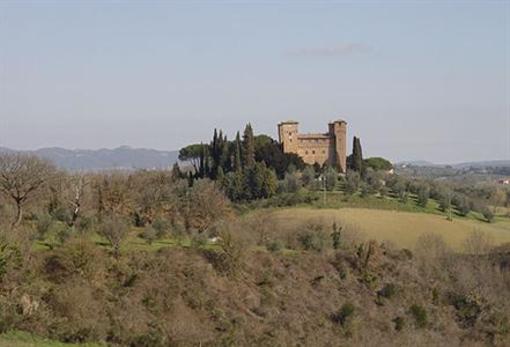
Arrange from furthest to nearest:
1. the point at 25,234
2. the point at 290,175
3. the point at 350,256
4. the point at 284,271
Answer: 1. the point at 290,175
2. the point at 350,256
3. the point at 284,271
4. the point at 25,234

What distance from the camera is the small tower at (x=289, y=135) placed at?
72256 millimetres

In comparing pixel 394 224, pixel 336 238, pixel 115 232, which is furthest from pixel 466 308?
pixel 115 232

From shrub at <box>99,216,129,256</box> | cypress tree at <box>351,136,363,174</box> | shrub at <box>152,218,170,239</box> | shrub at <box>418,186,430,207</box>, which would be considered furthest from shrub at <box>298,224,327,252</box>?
cypress tree at <box>351,136,363,174</box>

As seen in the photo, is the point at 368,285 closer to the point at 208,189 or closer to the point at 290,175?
the point at 208,189

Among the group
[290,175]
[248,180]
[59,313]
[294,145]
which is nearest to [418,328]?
[59,313]

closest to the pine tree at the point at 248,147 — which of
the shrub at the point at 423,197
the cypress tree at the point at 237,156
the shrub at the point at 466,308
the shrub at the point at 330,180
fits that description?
the cypress tree at the point at 237,156

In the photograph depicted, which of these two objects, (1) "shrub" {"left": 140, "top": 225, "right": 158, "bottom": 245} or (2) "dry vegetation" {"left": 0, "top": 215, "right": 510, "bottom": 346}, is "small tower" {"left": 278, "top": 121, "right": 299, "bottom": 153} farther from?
(1) "shrub" {"left": 140, "top": 225, "right": 158, "bottom": 245}

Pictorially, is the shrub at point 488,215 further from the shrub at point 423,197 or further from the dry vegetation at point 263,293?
the dry vegetation at point 263,293

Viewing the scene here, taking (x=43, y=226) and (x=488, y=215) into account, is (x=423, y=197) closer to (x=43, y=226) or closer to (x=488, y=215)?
(x=488, y=215)

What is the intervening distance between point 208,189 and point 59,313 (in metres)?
20.8

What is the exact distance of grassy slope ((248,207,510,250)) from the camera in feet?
140

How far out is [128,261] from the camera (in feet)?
90.6

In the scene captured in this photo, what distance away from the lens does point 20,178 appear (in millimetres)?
31516

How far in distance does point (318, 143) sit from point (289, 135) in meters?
3.30
